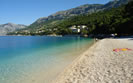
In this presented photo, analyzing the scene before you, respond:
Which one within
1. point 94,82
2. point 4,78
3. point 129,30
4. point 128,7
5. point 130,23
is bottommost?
point 4,78

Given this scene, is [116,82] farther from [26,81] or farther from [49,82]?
[26,81]

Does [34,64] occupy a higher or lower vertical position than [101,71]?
lower

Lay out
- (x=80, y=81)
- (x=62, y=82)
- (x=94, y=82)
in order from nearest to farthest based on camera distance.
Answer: (x=94, y=82) → (x=80, y=81) → (x=62, y=82)

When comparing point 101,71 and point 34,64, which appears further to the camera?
point 34,64

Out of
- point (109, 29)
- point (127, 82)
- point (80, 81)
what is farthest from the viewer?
point (109, 29)

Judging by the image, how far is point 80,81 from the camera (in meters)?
6.02

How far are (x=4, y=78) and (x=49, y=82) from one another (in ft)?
12.1

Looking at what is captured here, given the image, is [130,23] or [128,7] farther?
[128,7]

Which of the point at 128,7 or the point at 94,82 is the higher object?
the point at 128,7

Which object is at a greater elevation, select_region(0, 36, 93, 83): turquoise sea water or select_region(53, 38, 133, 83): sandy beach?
select_region(53, 38, 133, 83): sandy beach

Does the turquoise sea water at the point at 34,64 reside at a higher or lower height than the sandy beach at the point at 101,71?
lower

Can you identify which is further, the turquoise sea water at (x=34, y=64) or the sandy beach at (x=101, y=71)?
the turquoise sea water at (x=34, y=64)

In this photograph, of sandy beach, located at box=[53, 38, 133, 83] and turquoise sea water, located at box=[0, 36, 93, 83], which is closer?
sandy beach, located at box=[53, 38, 133, 83]

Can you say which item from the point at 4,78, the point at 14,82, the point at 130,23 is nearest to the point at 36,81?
the point at 14,82
